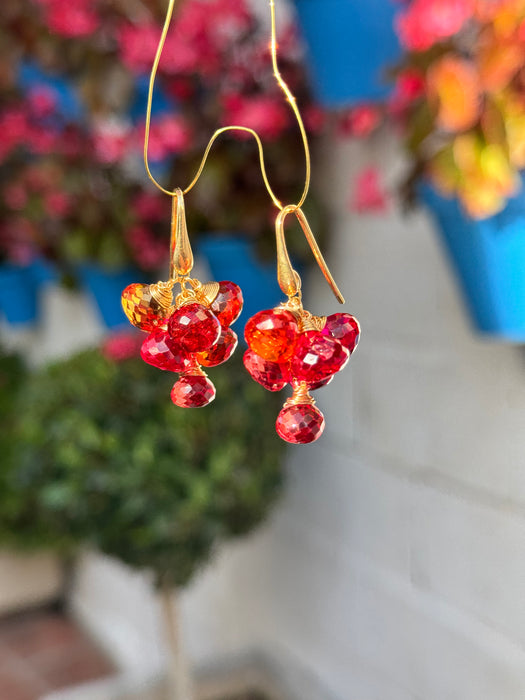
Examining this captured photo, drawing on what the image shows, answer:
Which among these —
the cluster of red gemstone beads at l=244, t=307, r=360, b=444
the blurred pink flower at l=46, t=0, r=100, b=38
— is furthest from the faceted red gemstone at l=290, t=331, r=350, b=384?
the blurred pink flower at l=46, t=0, r=100, b=38

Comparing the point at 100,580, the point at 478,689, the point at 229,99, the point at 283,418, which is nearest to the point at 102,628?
the point at 100,580

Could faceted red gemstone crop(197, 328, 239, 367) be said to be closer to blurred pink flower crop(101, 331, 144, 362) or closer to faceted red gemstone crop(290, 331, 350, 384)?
faceted red gemstone crop(290, 331, 350, 384)

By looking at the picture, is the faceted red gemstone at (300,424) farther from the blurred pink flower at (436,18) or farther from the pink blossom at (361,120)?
the pink blossom at (361,120)

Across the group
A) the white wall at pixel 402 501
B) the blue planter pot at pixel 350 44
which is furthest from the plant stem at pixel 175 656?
the blue planter pot at pixel 350 44

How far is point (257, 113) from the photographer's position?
1220 millimetres

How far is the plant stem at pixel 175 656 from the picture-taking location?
1453 mm

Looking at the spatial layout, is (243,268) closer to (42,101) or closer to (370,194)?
(370,194)

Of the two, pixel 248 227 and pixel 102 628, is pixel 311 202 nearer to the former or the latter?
pixel 248 227

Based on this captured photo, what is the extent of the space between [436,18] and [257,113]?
1.70ft

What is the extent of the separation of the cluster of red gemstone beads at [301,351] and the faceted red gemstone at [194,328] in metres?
0.02

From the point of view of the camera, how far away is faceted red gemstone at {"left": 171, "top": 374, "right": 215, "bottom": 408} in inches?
16.5

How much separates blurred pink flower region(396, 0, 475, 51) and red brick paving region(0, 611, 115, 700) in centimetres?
198

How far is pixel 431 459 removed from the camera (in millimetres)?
1197

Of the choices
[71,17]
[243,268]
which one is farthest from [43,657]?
[71,17]
